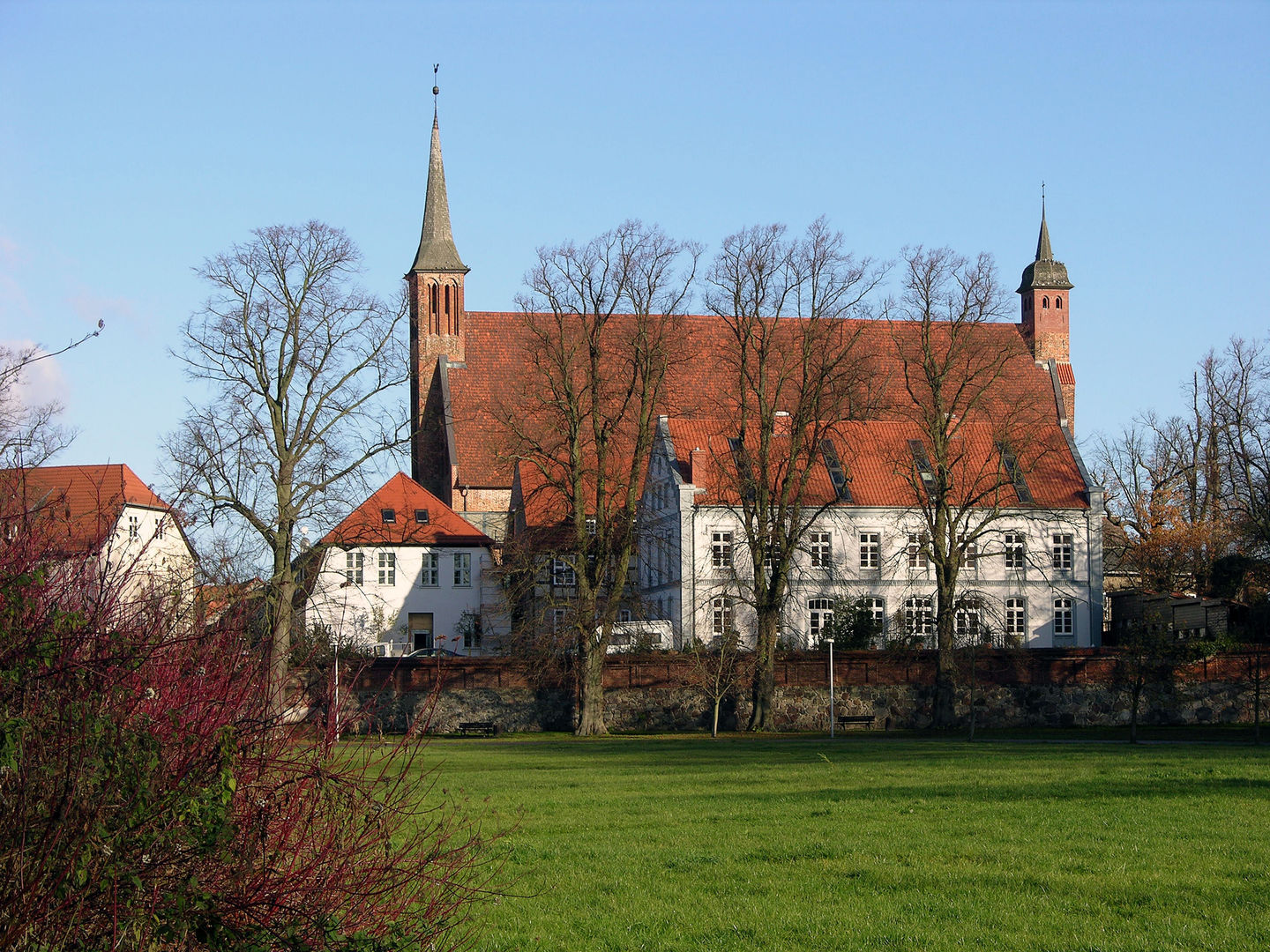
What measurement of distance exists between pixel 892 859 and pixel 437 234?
64.4 metres

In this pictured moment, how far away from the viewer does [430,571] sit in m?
62.5

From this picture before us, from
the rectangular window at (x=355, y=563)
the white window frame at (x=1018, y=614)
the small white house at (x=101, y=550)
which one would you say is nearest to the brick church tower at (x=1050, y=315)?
the white window frame at (x=1018, y=614)

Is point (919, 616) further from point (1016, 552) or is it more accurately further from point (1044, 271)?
point (1044, 271)

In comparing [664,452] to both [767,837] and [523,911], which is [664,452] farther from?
[523,911]

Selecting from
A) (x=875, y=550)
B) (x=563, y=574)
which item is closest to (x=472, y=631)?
(x=563, y=574)

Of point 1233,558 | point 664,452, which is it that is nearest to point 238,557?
point 664,452

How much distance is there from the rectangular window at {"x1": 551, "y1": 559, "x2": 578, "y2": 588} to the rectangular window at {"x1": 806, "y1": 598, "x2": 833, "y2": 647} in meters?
9.30

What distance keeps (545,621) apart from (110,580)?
4573cm

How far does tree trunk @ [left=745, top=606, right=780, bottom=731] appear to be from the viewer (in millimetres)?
46031

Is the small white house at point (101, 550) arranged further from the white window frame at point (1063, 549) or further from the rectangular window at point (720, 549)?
the white window frame at point (1063, 549)

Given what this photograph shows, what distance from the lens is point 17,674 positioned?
5.55m

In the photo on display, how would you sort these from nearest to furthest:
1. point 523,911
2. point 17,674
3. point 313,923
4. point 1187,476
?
1. point 17,674
2. point 313,923
3. point 523,911
4. point 1187,476

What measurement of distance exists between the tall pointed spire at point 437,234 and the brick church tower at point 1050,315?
30645 mm

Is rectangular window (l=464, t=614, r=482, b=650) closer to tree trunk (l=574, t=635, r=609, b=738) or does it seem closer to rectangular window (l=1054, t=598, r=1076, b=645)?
tree trunk (l=574, t=635, r=609, b=738)
